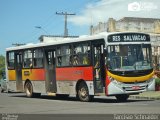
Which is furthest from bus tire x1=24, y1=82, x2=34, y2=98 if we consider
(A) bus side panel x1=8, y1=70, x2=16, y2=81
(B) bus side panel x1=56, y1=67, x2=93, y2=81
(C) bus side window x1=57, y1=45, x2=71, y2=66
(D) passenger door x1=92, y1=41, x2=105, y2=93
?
(D) passenger door x1=92, y1=41, x2=105, y2=93

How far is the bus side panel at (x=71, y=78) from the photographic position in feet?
75.8

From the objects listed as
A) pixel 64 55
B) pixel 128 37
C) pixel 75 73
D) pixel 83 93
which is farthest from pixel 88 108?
pixel 64 55

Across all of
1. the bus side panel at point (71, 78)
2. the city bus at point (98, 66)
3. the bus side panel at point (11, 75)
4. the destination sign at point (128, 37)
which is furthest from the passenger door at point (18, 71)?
the destination sign at point (128, 37)

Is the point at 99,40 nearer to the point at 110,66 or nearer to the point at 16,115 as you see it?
the point at 110,66

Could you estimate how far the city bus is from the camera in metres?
21.9

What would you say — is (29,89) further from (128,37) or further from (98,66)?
(128,37)

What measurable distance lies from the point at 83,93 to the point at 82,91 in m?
0.13

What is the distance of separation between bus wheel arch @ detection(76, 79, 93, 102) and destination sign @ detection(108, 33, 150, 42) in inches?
118

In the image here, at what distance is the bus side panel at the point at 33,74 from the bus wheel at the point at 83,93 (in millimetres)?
4143

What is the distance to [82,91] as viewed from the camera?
2392cm

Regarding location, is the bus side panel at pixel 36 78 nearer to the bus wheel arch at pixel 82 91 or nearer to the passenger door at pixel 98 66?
the bus wheel arch at pixel 82 91

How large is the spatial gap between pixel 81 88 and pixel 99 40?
2951 millimetres

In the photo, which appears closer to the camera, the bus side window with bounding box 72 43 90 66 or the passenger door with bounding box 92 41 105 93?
the passenger door with bounding box 92 41 105 93

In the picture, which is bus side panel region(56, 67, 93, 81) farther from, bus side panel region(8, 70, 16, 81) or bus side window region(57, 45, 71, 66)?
bus side panel region(8, 70, 16, 81)
